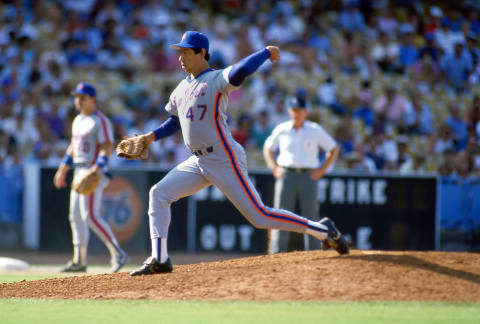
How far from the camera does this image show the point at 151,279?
7.01 meters

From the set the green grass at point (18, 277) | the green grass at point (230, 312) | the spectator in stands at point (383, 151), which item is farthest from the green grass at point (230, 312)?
the spectator in stands at point (383, 151)

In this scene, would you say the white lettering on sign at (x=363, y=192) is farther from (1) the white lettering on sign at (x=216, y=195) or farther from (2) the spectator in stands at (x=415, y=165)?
(1) the white lettering on sign at (x=216, y=195)

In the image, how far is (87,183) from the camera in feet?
32.8

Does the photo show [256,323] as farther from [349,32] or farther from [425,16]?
[425,16]

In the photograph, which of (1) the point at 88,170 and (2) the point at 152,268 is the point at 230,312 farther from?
(1) the point at 88,170

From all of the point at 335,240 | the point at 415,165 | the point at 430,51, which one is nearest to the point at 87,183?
the point at 335,240

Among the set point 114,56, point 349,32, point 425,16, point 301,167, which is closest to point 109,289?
point 301,167

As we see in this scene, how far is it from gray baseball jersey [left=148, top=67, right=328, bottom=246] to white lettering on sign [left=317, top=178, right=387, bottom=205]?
275 inches

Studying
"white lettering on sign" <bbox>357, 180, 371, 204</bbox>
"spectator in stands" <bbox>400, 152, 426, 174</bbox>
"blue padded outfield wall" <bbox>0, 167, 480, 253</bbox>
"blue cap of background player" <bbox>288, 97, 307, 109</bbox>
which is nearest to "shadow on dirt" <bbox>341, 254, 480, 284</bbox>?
"blue cap of background player" <bbox>288, 97, 307, 109</bbox>

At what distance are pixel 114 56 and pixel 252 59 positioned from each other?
1248cm

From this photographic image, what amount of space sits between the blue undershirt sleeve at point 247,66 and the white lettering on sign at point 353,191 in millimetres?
7736

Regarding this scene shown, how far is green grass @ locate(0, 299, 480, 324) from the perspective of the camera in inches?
211

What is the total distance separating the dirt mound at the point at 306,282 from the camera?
634 cm

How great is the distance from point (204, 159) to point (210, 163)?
0.24 feet
